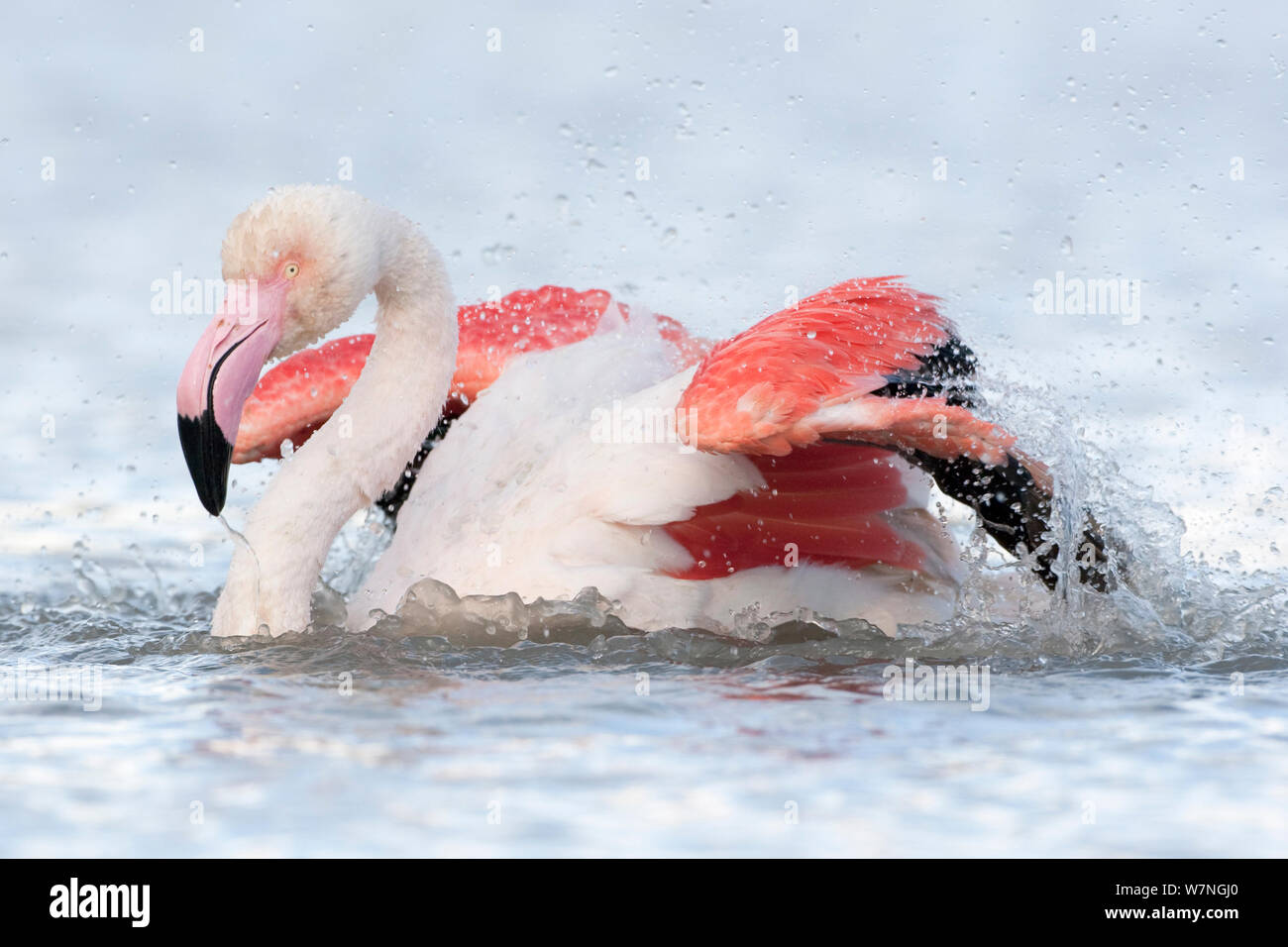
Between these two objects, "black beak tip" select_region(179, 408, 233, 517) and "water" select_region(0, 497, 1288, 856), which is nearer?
"water" select_region(0, 497, 1288, 856)

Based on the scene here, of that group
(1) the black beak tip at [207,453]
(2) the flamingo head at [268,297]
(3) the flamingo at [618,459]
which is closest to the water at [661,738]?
(3) the flamingo at [618,459]

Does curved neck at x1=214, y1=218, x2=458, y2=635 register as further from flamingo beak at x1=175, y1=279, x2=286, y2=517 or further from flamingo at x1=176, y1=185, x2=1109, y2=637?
flamingo beak at x1=175, y1=279, x2=286, y2=517

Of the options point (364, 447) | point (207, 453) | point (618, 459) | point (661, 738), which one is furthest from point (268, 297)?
point (661, 738)

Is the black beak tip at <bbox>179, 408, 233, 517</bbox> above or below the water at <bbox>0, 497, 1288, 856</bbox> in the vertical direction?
above

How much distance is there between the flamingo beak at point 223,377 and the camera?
429 cm

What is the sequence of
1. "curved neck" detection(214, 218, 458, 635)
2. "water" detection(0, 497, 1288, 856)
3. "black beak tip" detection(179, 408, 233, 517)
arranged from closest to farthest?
1. "water" detection(0, 497, 1288, 856)
2. "black beak tip" detection(179, 408, 233, 517)
3. "curved neck" detection(214, 218, 458, 635)

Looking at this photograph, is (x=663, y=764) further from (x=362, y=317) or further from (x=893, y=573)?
(x=362, y=317)

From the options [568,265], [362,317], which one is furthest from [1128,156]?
[362,317]

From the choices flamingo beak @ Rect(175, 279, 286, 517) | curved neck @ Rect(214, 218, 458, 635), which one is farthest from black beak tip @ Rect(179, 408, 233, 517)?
curved neck @ Rect(214, 218, 458, 635)

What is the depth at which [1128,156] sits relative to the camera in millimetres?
9750

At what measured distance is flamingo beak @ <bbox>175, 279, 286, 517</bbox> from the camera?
4.29m
